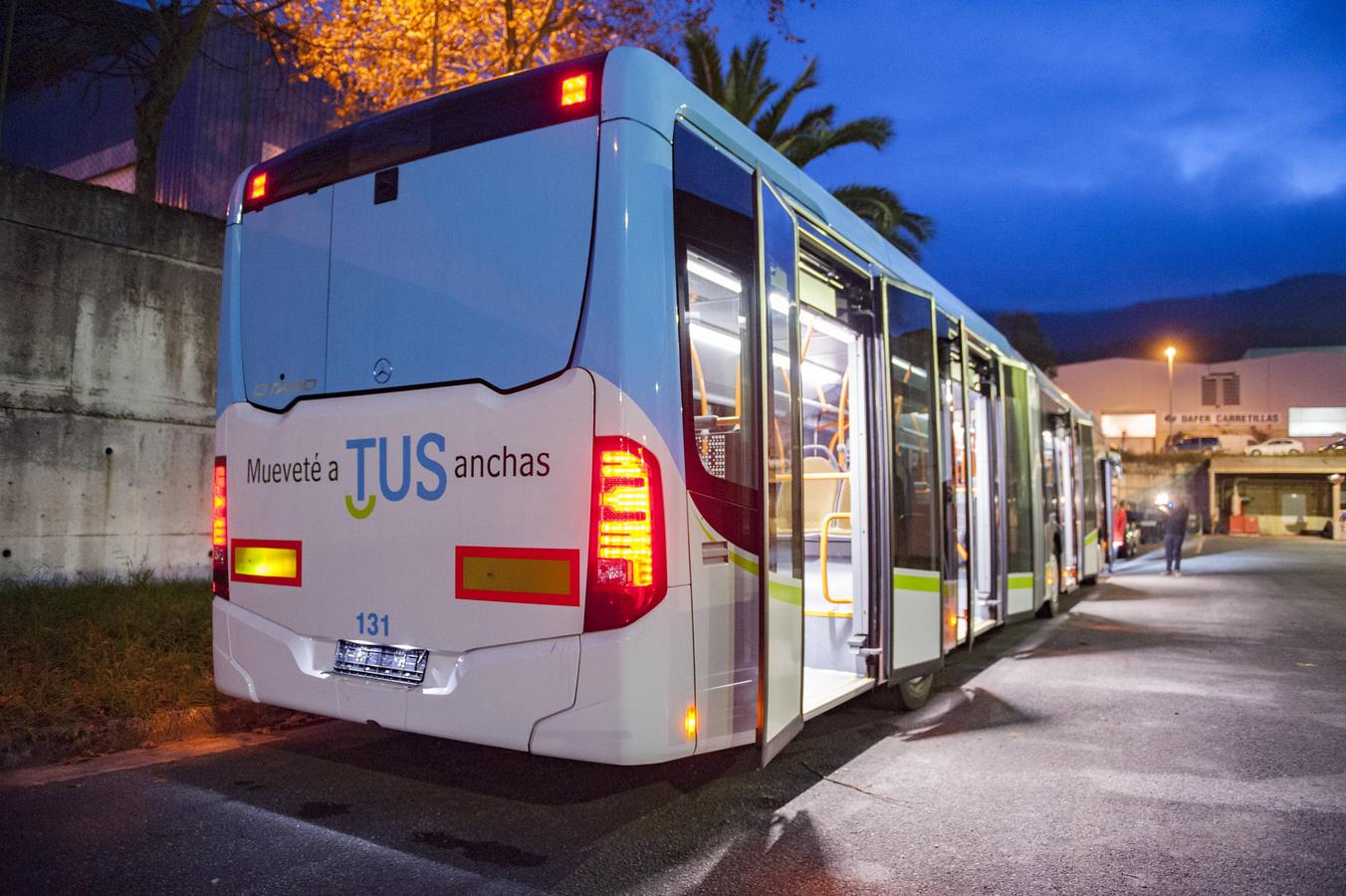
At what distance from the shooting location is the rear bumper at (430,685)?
11.5ft

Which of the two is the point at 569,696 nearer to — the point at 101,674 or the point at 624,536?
the point at 624,536

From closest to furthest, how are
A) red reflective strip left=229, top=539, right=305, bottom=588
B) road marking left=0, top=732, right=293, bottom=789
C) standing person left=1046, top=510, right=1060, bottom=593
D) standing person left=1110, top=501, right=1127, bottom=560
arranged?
red reflective strip left=229, top=539, right=305, bottom=588 < road marking left=0, top=732, right=293, bottom=789 < standing person left=1046, top=510, right=1060, bottom=593 < standing person left=1110, top=501, right=1127, bottom=560

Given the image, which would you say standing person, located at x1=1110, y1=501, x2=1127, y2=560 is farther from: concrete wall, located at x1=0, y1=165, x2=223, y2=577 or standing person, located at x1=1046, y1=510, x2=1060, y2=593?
concrete wall, located at x1=0, y1=165, x2=223, y2=577

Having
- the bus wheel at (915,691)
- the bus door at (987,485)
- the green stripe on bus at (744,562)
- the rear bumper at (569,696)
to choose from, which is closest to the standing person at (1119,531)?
the bus door at (987,485)

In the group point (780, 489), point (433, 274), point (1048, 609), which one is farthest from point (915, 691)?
point (1048, 609)

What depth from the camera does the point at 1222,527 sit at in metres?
45.7

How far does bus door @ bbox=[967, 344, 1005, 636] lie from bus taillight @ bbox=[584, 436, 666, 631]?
5.59m

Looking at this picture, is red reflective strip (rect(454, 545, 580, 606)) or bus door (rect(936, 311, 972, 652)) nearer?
red reflective strip (rect(454, 545, 580, 606))

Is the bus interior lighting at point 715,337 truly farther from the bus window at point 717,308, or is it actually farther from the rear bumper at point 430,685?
the rear bumper at point 430,685

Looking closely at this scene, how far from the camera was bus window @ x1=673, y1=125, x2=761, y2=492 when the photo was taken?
145 inches

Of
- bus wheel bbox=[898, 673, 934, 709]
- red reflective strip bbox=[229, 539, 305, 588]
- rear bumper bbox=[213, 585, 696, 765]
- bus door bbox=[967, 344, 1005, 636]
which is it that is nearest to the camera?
rear bumper bbox=[213, 585, 696, 765]

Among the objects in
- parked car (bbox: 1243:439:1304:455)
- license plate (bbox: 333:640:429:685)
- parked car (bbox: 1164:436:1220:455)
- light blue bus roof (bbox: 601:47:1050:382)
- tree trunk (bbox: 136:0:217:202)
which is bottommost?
license plate (bbox: 333:640:429:685)

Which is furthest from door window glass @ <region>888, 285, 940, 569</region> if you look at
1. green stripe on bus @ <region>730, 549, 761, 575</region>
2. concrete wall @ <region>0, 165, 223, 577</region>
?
concrete wall @ <region>0, 165, 223, 577</region>

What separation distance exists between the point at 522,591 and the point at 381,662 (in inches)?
32.9
